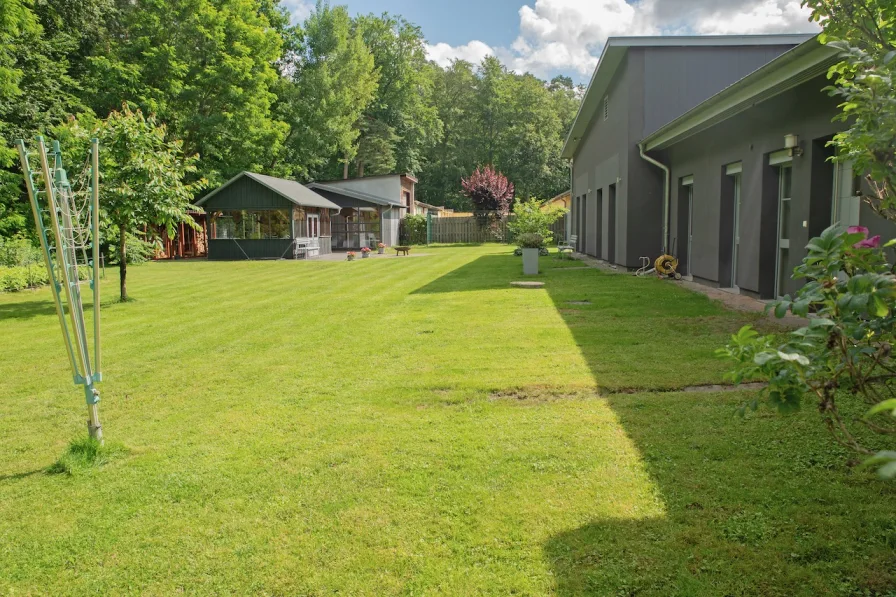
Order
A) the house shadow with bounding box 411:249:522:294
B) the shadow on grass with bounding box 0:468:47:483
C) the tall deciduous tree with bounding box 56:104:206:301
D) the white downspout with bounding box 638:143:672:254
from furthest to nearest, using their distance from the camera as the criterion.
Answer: the white downspout with bounding box 638:143:672:254 → the house shadow with bounding box 411:249:522:294 → the tall deciduous tree with bounding box 56:104:206:301 → the shadow on grass with bounding box 0:468:47:483

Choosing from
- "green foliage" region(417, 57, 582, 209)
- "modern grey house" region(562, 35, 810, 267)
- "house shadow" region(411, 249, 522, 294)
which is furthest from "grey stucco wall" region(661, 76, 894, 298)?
"green foliage" region(417, 57, 582, 209)

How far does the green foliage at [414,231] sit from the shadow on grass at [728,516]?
3383 cm

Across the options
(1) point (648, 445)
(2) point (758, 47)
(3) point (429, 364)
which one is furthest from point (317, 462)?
(2) point (758, 47)

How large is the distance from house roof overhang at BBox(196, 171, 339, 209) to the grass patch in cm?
2363

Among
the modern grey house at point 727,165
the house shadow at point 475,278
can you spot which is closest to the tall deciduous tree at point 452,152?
the modern grey house at point 727,165

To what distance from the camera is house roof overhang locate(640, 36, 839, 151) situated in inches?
268

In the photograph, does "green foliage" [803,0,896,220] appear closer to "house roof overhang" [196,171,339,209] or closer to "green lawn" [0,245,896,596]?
"green lawn" [0,245,896,596]

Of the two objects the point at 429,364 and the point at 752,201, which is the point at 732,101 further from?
the point at 429,364

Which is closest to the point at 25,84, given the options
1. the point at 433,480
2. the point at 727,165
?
the point at 727,165

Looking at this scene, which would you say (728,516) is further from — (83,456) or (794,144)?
(794,144)

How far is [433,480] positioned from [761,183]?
27.3 feet

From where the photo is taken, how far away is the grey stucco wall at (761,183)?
26.9 feet

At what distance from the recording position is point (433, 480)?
3.66m

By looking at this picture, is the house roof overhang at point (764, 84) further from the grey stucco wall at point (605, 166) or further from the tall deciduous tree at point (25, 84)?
the tall deciduous tree at point (25, 84)
